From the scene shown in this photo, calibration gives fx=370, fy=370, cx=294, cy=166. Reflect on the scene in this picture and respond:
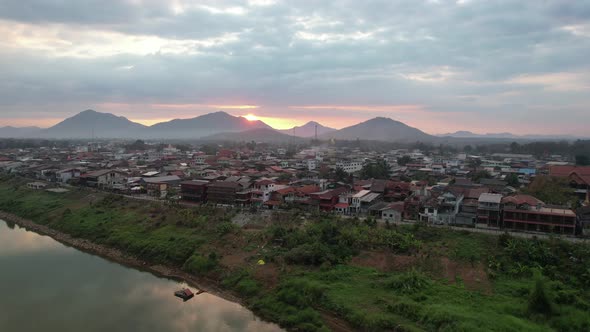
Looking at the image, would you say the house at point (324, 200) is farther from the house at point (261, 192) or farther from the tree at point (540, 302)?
the tree at point (540, 302)

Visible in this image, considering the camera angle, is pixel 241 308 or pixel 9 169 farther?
pixel 9 169

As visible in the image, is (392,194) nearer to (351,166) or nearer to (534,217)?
(534,217)

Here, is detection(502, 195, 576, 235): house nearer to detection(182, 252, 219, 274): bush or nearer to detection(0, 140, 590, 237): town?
detection(0, 140, 590, 237): town

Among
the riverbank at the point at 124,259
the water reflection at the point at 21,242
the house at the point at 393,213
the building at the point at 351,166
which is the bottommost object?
the water reflection at the point at 21,242

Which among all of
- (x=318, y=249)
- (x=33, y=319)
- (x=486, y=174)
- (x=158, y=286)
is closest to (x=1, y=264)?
(x=33, y=319)

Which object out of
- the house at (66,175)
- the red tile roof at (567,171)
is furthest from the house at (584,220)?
the house at (66,175)

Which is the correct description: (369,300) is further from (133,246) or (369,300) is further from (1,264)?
(1,264)

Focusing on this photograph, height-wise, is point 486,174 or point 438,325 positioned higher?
point 486,174
